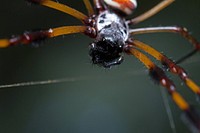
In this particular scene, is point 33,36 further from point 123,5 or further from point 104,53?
point 123,5

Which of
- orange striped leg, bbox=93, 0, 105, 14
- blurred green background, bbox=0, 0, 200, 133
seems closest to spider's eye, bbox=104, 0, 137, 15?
orange striped leg, bbox=93, 0, 105, 14

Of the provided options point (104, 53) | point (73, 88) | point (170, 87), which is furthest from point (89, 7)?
point (73, 88)

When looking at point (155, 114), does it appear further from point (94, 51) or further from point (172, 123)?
point (94, 51)

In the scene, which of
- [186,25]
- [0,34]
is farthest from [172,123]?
[0,34]

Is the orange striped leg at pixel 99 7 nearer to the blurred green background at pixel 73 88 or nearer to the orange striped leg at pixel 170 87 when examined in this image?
the orange striped leg at pixel 170 87

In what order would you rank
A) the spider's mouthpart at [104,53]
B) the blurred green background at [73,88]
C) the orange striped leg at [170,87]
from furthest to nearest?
the blurred green background at [73,88] → the spider's mouthpart at [104,53] → the orange striped leg at [170,87]

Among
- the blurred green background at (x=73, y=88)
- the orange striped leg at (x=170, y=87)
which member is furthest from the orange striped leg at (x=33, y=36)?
the blurred green background at (x=73, y=88)

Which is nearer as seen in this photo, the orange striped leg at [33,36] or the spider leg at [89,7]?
the orange striped leg at [33,36]

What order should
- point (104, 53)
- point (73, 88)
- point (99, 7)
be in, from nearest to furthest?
point (104, 53) < point (99, 7) < point (73, 88)
